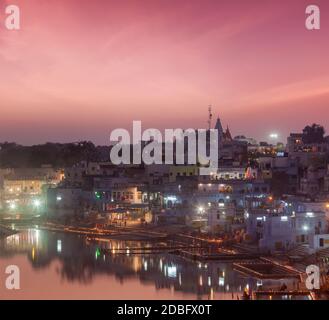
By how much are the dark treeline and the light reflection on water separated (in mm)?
19716

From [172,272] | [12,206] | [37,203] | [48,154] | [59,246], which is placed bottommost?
[172,272]

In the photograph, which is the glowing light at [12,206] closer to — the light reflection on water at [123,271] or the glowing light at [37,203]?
the glowing light at [37,203]

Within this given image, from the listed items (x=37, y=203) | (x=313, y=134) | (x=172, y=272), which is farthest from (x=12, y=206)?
(x=172, y=272)

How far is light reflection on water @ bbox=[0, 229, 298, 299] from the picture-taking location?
38.1ft

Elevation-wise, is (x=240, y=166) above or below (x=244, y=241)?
above

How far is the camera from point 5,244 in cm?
1759

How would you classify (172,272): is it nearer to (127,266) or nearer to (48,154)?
(127,266)

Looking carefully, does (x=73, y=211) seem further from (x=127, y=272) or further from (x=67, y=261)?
(x=127, y=272)

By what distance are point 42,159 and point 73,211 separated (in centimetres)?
1758

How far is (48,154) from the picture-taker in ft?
134

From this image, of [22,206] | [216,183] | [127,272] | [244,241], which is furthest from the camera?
[22,206]

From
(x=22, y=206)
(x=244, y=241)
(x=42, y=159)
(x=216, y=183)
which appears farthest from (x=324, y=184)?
(x=42, y=159)

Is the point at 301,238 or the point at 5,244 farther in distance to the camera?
the point at 5,244

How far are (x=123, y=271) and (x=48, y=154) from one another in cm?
2822
